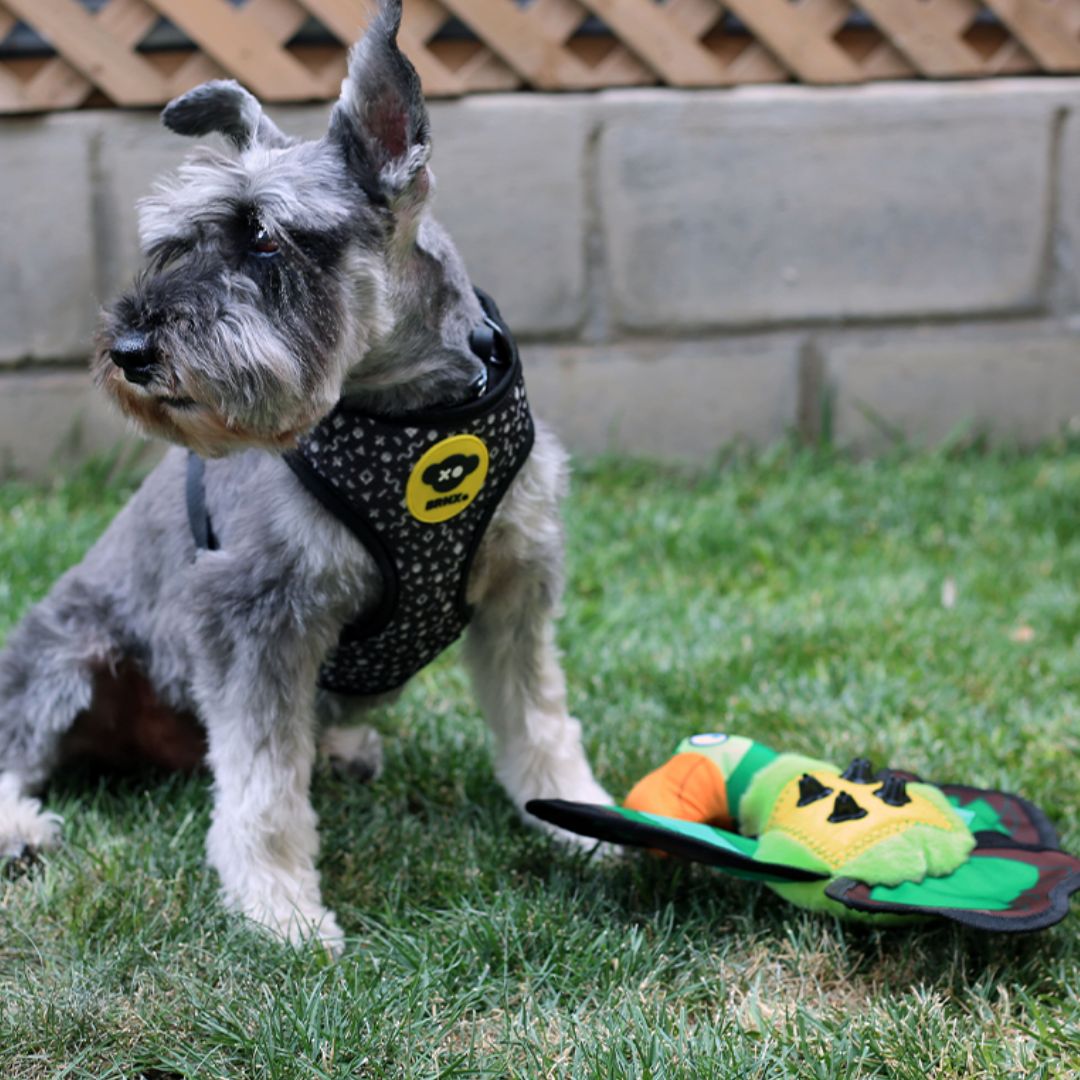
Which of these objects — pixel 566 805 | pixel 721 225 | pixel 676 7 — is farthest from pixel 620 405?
pixel 566 805

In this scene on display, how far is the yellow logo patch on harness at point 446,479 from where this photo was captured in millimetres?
2473

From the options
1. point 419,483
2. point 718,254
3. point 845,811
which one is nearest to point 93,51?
point 718,254

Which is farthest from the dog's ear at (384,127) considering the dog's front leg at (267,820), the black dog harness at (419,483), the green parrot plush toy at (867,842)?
the green parrot plush toy at (867,842)

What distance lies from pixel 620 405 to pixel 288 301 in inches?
124

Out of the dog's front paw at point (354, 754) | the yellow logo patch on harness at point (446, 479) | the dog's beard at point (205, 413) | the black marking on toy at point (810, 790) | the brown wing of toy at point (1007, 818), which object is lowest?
the dog's front paw at point (354, 754)

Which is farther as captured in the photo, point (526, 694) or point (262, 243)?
point (526, 694)

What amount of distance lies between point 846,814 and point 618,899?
18.8 inches

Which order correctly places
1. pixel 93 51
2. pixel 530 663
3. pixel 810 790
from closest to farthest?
pixel 810 790
pixel 530 663
pixel 93 51

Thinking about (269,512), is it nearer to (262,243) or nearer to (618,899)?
(262,243)

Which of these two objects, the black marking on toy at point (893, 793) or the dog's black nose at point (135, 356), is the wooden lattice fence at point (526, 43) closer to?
the dog's black nose at point (135, 356)

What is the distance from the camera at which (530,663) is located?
2941 millimetres

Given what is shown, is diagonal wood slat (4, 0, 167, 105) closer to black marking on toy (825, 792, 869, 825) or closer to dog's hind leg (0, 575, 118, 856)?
dog's hind leg (0, 575, 118, 856)

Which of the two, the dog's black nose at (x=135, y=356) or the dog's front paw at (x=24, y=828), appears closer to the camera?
the dog's black nose at (x=135, y=356)

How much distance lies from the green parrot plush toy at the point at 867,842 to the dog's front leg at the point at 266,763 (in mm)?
456
